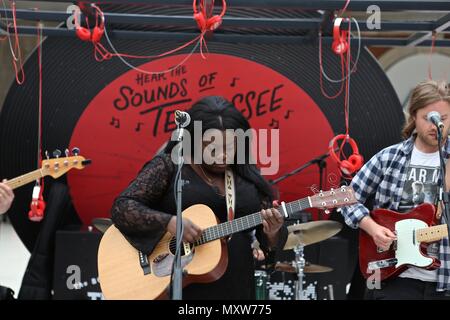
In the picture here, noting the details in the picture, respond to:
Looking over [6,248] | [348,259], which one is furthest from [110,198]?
[6,248]

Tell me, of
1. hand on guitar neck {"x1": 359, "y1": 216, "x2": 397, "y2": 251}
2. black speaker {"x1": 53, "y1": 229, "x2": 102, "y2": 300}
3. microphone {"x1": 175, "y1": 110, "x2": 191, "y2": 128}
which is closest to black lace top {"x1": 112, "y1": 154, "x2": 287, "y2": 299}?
microphone {"x1": 175, "y1": 110, "x2": 191, "y2": 128}

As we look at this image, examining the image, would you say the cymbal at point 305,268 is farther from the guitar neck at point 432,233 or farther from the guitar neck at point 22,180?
the guitar neck at point 22,180

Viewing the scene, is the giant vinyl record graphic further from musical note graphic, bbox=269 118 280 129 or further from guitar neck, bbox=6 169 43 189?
guitar neck, bbox=6 169 43 189

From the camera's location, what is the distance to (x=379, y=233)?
3.33 metres

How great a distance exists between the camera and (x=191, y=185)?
10.00 ft


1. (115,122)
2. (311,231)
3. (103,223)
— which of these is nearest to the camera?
(311,231)

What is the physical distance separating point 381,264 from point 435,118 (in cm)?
88

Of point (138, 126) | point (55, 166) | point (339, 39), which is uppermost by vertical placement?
point (339, 39)

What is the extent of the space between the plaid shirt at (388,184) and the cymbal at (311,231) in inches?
30.2

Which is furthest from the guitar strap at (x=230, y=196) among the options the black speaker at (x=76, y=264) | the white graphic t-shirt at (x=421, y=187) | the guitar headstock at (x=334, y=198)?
the black speaker at (x=76, y=264)

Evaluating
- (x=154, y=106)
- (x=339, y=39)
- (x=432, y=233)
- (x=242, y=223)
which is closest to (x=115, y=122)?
(x=154, y=106)

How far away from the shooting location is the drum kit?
433cm

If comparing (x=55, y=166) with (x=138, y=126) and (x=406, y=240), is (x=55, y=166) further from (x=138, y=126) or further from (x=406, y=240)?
(x=406, y=240)

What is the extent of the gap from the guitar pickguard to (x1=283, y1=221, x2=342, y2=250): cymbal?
54.2 inches
